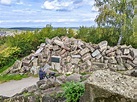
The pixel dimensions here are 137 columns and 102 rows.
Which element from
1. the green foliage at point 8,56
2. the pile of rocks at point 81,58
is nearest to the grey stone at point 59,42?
the pile of rocks at point 81,58

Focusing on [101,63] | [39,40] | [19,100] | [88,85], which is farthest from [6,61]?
[88,85]

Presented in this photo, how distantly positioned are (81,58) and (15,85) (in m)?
4.65

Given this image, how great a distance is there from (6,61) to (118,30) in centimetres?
955

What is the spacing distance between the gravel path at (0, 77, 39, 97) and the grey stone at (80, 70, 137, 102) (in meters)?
9.35

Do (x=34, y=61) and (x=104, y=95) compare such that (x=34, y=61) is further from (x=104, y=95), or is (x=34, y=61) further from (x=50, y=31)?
(x=104, y=95)

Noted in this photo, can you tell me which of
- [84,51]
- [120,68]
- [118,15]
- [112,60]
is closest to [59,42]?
[84,51]

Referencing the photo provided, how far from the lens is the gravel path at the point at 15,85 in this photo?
14934mm

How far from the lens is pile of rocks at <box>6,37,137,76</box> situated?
18031mm

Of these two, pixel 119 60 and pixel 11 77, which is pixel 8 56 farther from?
pixel 119 60

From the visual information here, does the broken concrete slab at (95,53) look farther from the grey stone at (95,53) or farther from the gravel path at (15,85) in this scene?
the gravel path at (15,85)

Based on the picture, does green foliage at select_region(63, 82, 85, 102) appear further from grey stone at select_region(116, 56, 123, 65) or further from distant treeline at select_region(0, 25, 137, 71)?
distant treeline at select_region(0, 25, 137, 71)

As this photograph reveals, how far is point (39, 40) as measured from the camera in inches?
908

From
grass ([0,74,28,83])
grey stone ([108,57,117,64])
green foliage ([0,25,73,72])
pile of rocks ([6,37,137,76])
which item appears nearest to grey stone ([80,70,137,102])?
pile of rocks ([6,37,137,76])

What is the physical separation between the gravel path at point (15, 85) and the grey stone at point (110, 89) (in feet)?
30.7
